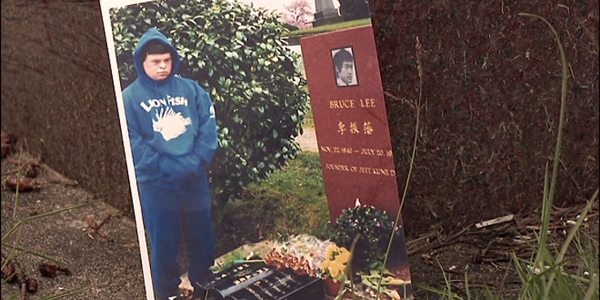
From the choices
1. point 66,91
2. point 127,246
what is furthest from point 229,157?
point 66,91

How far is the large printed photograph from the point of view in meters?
0.69

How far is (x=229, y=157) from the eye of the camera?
711mm

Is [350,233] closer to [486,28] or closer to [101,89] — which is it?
[486,28]

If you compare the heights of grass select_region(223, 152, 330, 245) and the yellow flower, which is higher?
grass select_region(223, 152, 330, 245)

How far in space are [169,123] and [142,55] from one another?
0.07m

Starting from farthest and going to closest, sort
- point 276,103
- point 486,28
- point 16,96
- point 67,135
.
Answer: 1. point 16,96
2. point 67,135
3. point 486,28
4. point 276,103

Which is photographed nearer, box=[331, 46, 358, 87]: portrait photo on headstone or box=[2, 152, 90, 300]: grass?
box=[331, 46, 358, 87]: portrait photo on headstone

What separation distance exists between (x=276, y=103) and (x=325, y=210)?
0.39ft

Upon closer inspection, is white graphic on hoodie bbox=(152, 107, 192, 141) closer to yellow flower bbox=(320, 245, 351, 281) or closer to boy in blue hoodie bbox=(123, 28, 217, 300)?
boy in blue hoodie bbox=(123, 28, 217, 300)

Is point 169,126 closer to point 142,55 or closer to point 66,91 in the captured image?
point 142,55

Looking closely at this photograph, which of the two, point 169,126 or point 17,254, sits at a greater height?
point 169,126

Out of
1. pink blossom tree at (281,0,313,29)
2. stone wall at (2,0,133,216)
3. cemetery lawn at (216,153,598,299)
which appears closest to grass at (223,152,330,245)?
cemetery lawn at (216,153,598,299)

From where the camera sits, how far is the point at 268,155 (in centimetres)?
71

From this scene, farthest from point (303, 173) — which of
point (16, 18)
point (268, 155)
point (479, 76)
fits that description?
point (16, 18)
